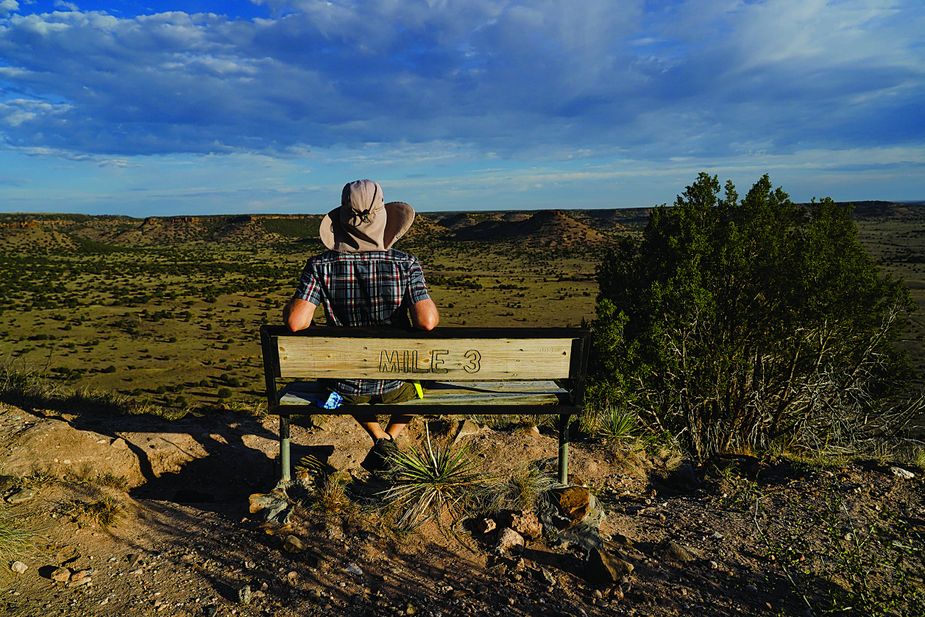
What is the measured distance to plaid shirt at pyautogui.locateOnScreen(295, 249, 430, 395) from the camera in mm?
3785

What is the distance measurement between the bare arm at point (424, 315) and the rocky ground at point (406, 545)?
47.4 inches

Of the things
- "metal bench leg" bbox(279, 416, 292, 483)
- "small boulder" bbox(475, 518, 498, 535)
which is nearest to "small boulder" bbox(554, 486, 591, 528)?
"small boulder" bbox(475, 518, 498, 535)

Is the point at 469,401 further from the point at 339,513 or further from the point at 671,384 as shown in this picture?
the point at 671,384

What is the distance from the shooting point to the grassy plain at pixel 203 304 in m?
19.5

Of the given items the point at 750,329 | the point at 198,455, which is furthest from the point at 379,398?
the point at 750,329

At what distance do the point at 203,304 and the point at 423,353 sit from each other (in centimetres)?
3856

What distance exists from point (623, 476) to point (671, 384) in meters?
4.20

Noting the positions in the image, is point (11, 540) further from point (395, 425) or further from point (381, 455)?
point (395, 425)

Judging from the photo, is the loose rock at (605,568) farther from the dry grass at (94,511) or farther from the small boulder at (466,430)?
the dry grass at (94,511)

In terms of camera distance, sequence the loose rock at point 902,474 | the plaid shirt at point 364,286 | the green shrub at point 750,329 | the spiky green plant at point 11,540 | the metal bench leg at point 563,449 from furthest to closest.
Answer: the green shrub at point 750,329 → the loose rock at point 902,474 → the metal bench leg at point 563,449 → the plaid shirt at point 364,286 → the spiky green plant at point 11,540

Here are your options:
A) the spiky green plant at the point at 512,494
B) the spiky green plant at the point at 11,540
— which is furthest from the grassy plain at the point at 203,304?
the spiky green plant at the point at 512,494

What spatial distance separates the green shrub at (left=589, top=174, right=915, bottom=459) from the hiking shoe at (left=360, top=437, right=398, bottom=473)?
16.0 feet

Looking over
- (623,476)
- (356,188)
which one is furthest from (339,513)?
(623,476)

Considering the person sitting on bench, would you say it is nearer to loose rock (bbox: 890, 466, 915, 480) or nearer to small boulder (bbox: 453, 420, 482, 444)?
small boulder (bbox: 453, 420, 482, 444)
